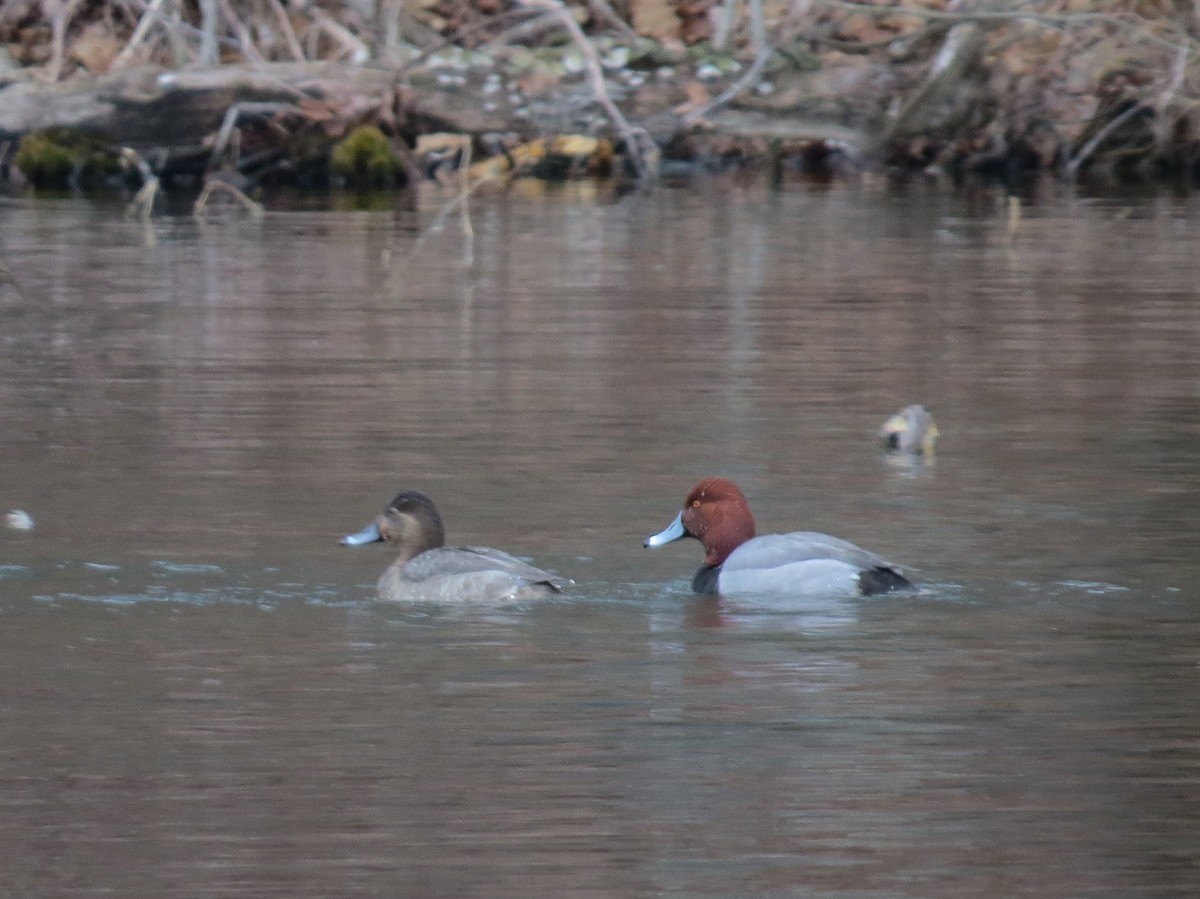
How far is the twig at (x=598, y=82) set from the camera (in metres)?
27.8

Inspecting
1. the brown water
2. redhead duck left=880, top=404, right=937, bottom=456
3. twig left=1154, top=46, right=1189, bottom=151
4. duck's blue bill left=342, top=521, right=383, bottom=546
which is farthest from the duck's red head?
Answer: twig left=1154, top=46, right=1189, bottom=151

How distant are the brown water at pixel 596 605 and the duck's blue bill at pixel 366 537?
0.37 ft

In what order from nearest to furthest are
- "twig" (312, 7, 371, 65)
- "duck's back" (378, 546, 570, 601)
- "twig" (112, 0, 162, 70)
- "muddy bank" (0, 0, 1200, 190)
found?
1. "duck's back" (378, 546, 570, 601)
2. "muddy bank" (0, 0, 1200, 190)
3. "twig" (112, 0, 162, 70)
4. "twig" (312, 7, 371, 65)

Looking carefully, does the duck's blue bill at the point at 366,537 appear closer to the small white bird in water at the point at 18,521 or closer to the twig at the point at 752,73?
the small white bird in water at the point at 18,521

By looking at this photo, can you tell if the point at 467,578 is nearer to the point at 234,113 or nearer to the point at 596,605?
the point at 596,605

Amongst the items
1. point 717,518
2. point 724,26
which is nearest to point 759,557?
point 717,518

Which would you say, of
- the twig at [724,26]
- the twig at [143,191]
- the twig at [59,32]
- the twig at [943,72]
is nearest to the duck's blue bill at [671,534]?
the twig at [143,191]

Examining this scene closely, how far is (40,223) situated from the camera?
25.7 m

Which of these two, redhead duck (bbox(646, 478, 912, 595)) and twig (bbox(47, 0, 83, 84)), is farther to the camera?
twig (bbox(47, 0, 83, 84))

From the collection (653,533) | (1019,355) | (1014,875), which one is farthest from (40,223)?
(1014,875)

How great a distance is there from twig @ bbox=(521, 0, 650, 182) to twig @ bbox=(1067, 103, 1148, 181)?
17.2 ft

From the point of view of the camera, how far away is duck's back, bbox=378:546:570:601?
9297mm

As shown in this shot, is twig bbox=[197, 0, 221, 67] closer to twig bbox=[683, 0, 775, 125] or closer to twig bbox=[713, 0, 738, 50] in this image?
twig bbox=[683, 0, 775, 125]

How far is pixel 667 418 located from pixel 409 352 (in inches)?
124
